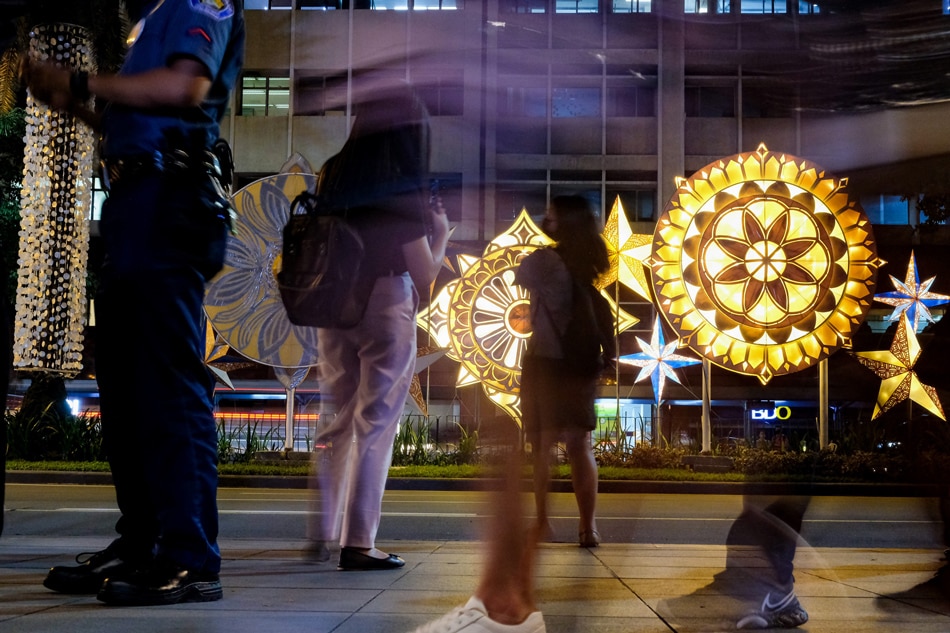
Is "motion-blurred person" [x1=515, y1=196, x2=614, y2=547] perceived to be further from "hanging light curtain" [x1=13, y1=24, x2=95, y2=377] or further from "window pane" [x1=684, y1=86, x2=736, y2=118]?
"hanging light curtain" [x1=13, y1=24, x2=95, y2=377]

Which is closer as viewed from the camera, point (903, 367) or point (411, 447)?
point (903, 367)

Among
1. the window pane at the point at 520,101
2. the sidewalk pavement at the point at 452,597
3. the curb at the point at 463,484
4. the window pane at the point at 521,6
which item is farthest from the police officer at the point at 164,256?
the curb at the point at 463,484

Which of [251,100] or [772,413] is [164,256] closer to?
[251,100]

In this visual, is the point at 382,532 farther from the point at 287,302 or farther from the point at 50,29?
the point at 50,29

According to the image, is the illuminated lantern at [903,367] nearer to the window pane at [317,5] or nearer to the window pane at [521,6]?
the window pane at [317,5]

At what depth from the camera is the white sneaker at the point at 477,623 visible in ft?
7.06

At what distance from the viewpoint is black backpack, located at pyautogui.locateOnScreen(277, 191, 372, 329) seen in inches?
127

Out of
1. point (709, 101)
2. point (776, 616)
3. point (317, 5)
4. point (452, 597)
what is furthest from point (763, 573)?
point (317, 5)

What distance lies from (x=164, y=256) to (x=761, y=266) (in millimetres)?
3618

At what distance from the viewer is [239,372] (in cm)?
2969

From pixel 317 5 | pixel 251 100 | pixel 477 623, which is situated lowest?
pixel 477 623

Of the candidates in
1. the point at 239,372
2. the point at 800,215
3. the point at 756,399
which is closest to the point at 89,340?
the point at 239,372

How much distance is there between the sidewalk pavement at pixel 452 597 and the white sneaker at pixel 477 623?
37 centimetres

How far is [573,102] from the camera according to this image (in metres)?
2.48
